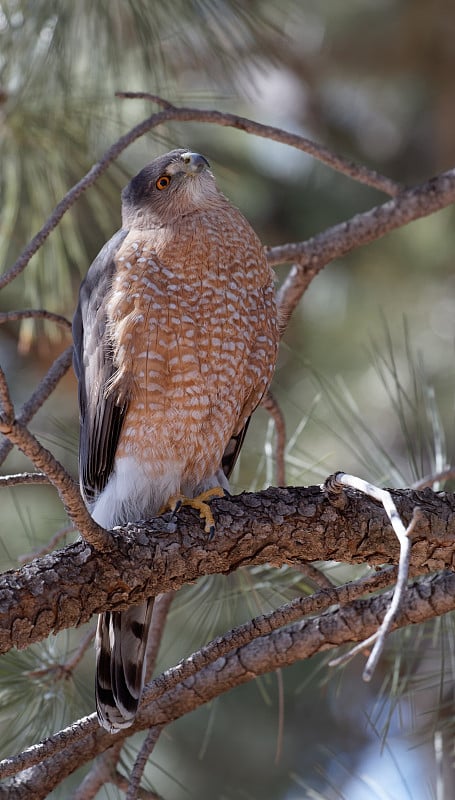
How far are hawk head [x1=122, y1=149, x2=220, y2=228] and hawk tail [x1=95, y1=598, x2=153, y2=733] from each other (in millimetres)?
1208

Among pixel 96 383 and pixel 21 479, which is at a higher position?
pixel 96 383

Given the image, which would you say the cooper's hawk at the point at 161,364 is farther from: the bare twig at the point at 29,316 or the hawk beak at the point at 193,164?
the bare twig at the point at 29,316

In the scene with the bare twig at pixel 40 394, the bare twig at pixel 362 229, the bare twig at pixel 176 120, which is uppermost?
the bare twig at pixel 176 120

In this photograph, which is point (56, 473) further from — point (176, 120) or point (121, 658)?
point (176, 120)

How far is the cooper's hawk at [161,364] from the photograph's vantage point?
3.13m

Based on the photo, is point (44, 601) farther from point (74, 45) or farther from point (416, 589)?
point (74, 45)

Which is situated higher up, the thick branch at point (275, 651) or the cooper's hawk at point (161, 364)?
the cooper's hawk at point (161, 364)

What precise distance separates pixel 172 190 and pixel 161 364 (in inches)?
26.6

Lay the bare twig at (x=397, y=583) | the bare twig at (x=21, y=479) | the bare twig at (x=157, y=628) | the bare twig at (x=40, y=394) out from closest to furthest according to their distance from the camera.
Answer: the bare twig at (x=397, y=583), the bare twig at (x=21, y=479), the bare twig at (x=40, y=394), the bare twig at (x=157, y=628)

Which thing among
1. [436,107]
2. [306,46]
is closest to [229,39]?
[306,46]

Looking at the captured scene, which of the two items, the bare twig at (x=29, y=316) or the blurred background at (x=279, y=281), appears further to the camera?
the blurred background at (x=279, y=281)

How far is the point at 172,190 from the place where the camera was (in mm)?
3475

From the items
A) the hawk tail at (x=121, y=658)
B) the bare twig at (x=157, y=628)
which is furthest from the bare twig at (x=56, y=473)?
the bare twig at (x=157, y=628)

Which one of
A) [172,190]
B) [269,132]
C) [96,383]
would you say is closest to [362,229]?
[269,132]
